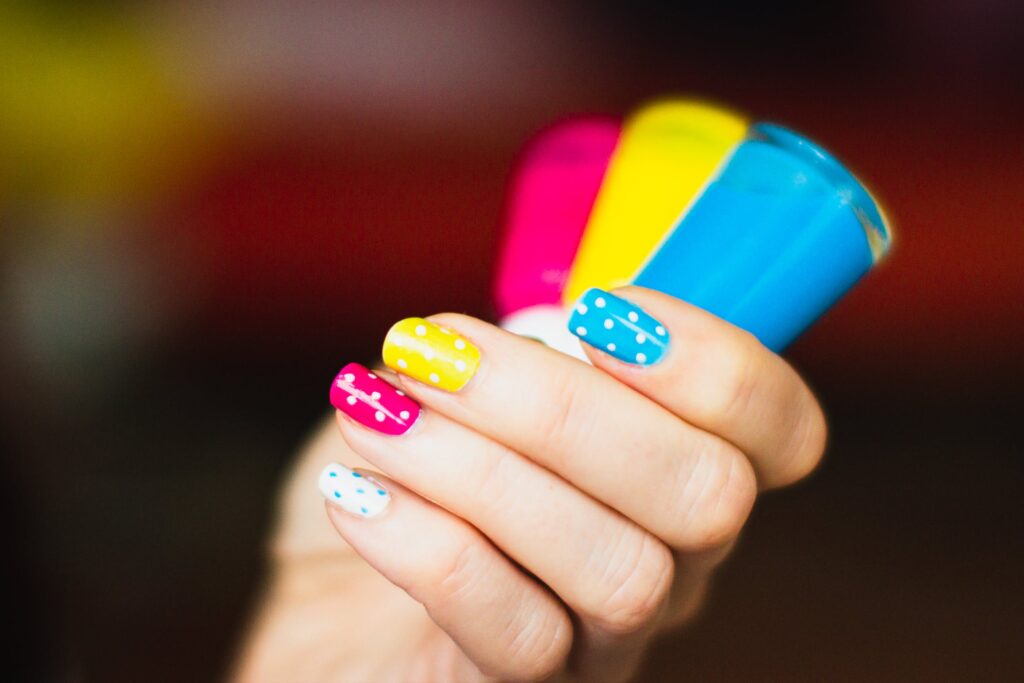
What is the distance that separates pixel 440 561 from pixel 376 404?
70 millimetres

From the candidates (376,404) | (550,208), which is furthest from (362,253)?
(376,404)

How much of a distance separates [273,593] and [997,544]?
93 cm

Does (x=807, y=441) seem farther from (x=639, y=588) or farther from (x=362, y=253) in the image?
(x=362, y=253)

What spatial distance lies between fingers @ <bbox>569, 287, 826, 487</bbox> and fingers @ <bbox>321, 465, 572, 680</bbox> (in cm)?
9

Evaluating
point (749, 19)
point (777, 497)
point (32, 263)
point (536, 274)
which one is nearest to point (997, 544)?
point (777, 497)

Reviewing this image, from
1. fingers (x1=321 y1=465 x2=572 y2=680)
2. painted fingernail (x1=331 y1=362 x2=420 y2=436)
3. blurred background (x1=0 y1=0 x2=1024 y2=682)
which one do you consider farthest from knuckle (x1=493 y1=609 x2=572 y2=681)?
blurred background (x1=0 y1=0 x2=1024 y2=682)

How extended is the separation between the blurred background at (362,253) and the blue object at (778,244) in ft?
2.18

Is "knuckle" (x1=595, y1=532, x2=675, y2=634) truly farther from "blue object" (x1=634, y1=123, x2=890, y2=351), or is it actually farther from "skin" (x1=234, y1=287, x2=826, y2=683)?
"blue object" (x1=634, y1=123, x2=890, y2=351)

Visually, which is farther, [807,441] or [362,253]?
[362,253]

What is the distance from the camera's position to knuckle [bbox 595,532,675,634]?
1.19 ft

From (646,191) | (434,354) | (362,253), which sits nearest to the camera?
(434,354)

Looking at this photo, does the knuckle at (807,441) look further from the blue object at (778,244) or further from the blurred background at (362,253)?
the blurred background at (362,253)

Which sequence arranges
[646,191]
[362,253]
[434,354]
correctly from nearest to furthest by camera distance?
1. [434,354]
2. [646,191]
3. [362,253]

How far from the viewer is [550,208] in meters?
0.48
